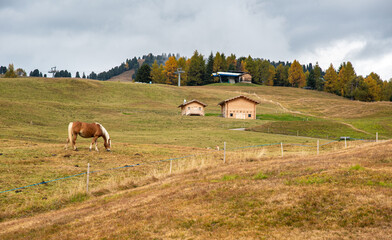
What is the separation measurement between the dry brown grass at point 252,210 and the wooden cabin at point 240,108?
6608cm

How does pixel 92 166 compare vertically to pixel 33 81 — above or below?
below

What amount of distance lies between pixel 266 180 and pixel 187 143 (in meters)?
26.8

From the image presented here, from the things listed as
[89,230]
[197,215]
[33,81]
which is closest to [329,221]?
[197,215]

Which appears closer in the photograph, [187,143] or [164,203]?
[164,203]

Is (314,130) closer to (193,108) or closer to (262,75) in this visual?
(193,108)

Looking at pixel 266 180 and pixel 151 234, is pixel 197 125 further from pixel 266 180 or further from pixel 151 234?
pixel 151 234

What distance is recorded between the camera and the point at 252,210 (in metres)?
10.1

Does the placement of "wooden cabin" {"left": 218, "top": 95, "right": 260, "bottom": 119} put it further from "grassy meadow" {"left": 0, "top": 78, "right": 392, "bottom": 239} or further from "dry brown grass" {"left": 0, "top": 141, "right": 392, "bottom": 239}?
"dry brown grass" {"left": 0, "top": 141, "right": 392, "bottom": 239}

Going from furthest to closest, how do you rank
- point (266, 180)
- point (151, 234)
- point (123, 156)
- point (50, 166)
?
point (123, 156) < point (50, 166) < point (266, 180) < point (151, 234)

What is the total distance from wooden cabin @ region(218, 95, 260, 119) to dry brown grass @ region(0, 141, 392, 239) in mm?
66077

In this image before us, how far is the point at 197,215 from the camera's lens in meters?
10.3

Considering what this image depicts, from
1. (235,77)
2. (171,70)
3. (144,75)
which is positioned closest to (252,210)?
(144,75)

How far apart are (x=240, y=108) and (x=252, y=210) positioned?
71.9 m

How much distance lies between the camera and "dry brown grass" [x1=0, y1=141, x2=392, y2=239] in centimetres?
866
